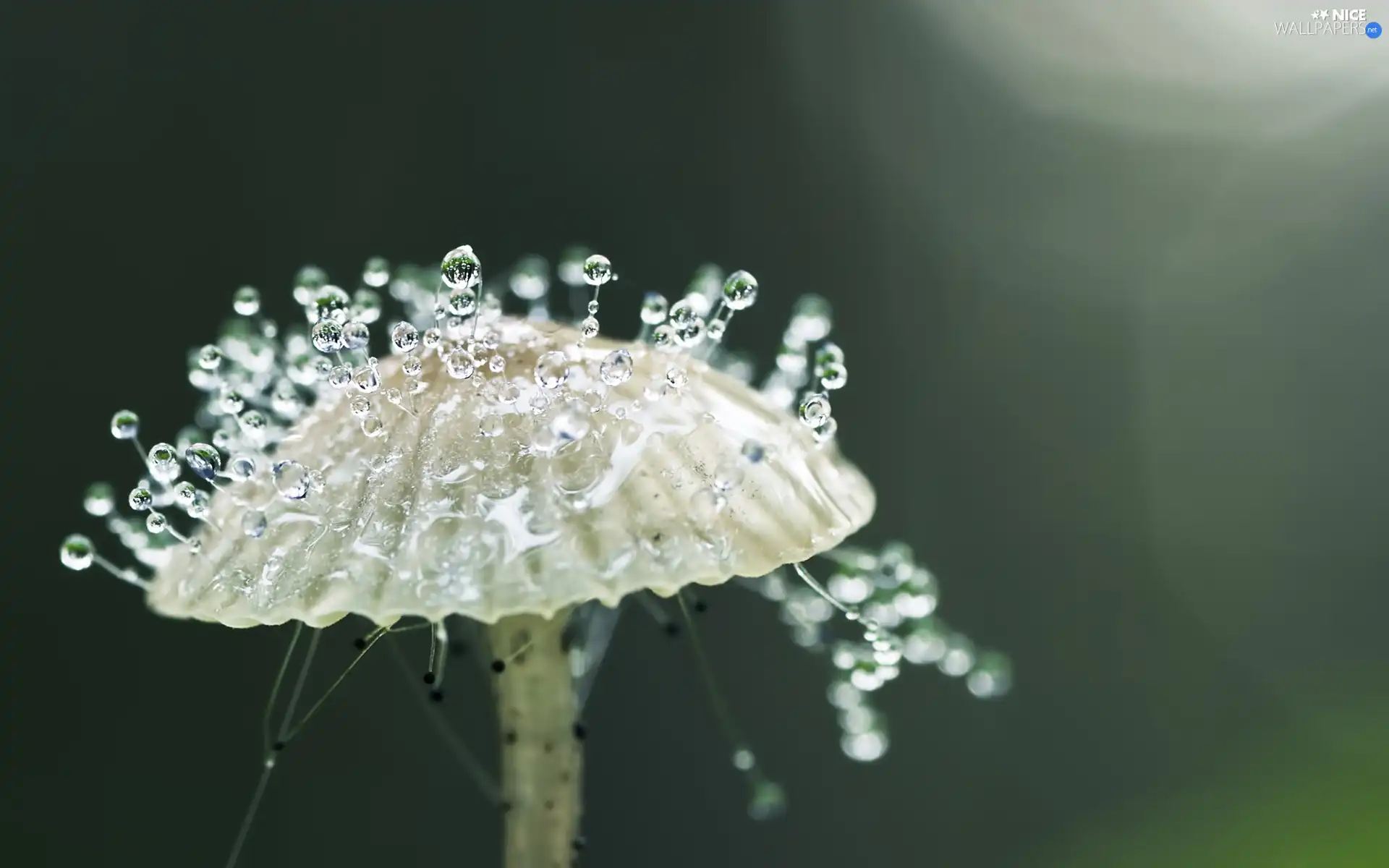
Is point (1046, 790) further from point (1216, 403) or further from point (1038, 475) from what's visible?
point (1216, 403)

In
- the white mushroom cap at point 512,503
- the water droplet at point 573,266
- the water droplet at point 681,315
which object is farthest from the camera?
the water droplet at point 573,266

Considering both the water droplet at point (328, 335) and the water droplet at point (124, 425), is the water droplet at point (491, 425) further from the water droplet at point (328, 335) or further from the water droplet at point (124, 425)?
the water droplet at point (124, 425)

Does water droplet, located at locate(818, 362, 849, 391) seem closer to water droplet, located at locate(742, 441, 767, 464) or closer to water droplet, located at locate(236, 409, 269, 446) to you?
water droplet, located at locate(742, 441, 767, 464)

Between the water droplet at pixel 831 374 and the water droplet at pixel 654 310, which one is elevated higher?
the water droplet at pixel 654 310

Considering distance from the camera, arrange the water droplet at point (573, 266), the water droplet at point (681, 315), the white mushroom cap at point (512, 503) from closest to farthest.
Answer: the white mushroom cap at point (512, 503)
the water droplet at point (681, 315)
the water droplet at point (573, 266)

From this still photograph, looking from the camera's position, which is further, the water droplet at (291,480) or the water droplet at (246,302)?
the water droplet at (246,302)

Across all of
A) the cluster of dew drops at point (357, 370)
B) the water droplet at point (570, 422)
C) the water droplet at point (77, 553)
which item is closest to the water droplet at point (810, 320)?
the cluster of dew drops at point (357, 370)
